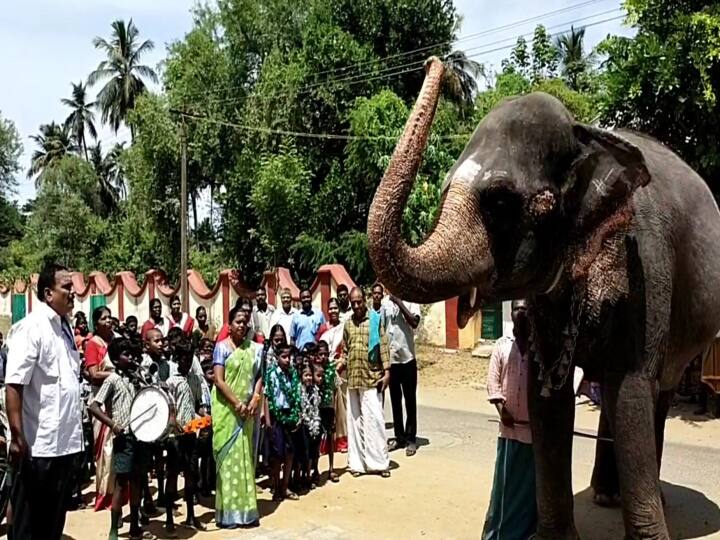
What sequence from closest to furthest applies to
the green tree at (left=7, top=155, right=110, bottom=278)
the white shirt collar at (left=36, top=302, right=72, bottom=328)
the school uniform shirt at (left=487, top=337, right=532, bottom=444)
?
the white shirt collar at (left=36, top=302, right=72, bottom=328) < the school uniform shirt at (left=487, top=337, right=532, bottom=444) < the green tree at (left=7, top=155, right=110, bottom=278)

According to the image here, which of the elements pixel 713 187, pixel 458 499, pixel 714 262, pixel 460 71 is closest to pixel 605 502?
pixel 458 499

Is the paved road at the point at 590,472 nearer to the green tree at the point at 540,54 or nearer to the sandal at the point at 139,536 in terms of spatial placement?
the sandal at the point at 139,536

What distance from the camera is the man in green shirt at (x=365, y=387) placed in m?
7.40

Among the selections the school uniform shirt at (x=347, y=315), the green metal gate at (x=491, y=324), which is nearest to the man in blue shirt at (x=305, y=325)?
the school uniform shirt at (x=347, y=315)

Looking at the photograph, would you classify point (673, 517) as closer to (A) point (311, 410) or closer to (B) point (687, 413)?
(A) point (311, 410)

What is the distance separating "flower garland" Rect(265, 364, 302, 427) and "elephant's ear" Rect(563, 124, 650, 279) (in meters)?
3.43

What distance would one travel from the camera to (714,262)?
462 centimetres

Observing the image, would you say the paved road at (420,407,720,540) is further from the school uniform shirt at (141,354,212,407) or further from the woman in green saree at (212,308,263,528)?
the school uniform shirt at (141,354,212,407)

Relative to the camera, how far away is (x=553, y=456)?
14.0 feet

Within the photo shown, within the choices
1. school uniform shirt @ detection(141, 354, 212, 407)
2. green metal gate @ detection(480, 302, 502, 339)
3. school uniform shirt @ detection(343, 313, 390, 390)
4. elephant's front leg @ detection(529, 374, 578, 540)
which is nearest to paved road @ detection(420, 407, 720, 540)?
elephant's front leg @ detection(529, 374, 578, 540)

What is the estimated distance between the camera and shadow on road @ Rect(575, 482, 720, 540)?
5.45 metres

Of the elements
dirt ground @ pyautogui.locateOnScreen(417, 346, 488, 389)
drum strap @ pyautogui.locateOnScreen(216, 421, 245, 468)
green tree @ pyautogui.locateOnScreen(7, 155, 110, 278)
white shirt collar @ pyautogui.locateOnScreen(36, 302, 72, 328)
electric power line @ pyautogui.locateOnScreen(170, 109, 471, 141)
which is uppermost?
electric power line @ pyautogui.locateOnScreen(170, 109, 471, 141)

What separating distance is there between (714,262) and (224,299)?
14543mm

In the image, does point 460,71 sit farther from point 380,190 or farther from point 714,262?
point 380,190
